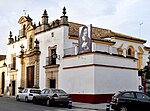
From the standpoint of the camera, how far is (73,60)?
30.8m

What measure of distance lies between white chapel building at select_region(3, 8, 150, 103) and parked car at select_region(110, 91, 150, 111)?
28.9 feet

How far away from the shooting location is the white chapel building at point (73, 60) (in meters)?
28.7

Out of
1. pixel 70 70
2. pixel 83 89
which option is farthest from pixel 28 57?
pixel 83 89

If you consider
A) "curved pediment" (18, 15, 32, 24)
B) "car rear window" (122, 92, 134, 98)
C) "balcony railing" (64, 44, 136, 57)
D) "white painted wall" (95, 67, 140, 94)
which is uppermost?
"curved pediment" (18, 15, 32, 24)

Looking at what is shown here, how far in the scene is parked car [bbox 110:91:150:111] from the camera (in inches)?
728

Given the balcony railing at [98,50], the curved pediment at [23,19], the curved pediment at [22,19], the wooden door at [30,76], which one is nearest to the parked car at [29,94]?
the balcony railing at [98,50]

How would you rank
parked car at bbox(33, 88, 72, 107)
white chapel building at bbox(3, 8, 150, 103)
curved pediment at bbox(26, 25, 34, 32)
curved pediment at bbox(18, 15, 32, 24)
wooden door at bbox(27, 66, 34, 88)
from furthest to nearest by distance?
curved pediment at bbox(18, 15, 32, 24), curved pediment at bbox(26, 25, 34, 32), wooden door at bbox(27, 66, 34, 88), white chapel building at bbox(3, 8, 150, 103), parked car at bbox(33, 88, 72, 107)

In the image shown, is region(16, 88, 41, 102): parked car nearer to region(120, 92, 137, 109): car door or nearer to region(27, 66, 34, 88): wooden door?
region(27, 66, 34, 88): wooden door

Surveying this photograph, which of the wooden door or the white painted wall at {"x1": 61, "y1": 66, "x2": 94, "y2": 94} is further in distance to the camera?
the wooden door

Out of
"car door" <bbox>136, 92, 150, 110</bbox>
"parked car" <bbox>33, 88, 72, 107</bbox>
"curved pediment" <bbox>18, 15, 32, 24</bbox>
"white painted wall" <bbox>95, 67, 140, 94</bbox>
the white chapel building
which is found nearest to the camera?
"car door" <bbox>136, 92, 150, 110</bbox>

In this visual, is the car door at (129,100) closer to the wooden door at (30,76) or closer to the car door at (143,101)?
the car door at (143,101)

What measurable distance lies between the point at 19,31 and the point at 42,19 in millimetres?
8062

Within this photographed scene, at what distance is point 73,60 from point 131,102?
13002 millimetres

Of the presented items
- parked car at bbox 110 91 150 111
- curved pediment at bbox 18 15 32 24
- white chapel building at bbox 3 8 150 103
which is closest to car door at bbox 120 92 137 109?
parked car at bbox 110 91 150 111
